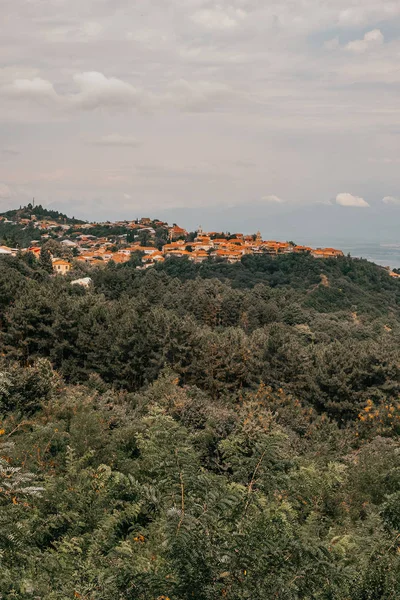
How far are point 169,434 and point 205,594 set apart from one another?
1103 mm

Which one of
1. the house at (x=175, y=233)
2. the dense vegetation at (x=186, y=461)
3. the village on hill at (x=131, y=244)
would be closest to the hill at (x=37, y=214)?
the village on hill at (x=131, y=244)

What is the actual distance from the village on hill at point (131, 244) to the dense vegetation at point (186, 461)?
3853 centimetres

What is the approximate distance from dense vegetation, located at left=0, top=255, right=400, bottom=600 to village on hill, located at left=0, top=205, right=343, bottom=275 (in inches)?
1517

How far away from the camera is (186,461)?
3594mm

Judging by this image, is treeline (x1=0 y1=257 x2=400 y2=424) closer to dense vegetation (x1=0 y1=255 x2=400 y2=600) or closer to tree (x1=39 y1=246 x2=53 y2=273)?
dense vegetation (x1=0 y1=255 x2=400 y2=600)

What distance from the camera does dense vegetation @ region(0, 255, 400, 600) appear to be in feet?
10.7

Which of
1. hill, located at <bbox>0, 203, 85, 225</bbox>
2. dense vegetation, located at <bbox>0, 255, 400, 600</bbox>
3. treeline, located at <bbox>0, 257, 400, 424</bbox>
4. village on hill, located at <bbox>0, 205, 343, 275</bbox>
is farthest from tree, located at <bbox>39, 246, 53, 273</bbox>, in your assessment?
hill, located at <bbox>0, 203, 85, 225</bbox>

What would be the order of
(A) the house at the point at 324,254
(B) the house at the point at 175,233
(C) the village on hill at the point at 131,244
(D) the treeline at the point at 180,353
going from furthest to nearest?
(B) the house at the point at 175,233 → (A) the house at the point at 324,254 → (C) the village on hill at the point at 131,244 → (D) the treeline at the point at 180,353

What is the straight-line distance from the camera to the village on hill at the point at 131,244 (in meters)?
72.4

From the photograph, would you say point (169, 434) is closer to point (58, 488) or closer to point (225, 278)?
point (58, 488)

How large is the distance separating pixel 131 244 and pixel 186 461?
93.7m

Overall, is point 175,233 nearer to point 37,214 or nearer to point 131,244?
point 131,244

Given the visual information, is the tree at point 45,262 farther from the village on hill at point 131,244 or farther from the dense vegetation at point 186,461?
the dense vegetation at point 186,461

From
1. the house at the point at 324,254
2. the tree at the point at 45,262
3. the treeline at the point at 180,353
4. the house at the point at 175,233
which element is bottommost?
the treeline at the point at 180,353
